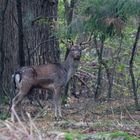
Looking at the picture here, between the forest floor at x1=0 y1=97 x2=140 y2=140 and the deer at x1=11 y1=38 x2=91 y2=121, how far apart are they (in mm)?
414

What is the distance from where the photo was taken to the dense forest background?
11195mm

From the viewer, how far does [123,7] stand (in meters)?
10.9

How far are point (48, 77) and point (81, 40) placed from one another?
111cm

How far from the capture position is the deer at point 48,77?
11.9m

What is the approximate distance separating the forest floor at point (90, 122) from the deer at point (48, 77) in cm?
41

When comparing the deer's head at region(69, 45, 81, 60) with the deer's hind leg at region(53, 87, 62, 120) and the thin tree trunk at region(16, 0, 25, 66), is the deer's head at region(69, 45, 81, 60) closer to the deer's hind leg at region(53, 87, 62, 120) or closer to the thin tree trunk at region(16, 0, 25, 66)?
the deer's hind leg at region(53, 87, 62, 120)

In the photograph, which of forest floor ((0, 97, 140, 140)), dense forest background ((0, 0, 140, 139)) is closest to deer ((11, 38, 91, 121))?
dense forest background ((0, 0, 140, 139))

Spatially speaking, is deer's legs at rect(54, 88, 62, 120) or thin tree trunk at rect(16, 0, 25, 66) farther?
thin tree trunk at rect(16, 0, 25, 66)

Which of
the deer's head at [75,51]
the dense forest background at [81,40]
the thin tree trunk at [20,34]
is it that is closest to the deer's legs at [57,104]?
the dense forest background at [81,40]

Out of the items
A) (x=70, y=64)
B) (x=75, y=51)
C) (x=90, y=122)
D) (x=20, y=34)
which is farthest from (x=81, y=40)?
(x=90, y=122)

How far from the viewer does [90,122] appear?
10539mm

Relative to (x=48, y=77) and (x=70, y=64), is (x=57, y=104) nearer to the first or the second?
(x=48, y=77)

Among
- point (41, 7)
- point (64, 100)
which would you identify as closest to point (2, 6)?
point (41, 7)

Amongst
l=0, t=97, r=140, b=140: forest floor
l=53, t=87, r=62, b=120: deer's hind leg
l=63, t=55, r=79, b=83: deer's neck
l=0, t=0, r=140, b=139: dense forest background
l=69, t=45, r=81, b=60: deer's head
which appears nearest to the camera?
l=0, t=97, r=140, b=140: forest floor
